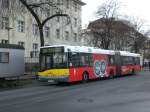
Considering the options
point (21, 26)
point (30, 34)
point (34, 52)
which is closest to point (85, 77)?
point (34, 52)

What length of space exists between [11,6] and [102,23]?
2718 cm

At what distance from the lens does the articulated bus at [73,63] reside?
22312 mm

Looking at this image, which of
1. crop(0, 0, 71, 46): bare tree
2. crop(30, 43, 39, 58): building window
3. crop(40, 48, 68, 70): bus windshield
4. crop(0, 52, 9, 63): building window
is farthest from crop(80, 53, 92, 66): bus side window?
crop(30, 43, 39, 58): building window

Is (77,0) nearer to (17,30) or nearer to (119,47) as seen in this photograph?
(17,30)

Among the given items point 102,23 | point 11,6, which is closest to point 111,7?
point 102,23

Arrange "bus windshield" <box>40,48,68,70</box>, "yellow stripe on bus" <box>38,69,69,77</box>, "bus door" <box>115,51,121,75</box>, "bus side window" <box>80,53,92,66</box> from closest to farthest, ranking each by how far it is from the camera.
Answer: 1. "yellow stripe on bus" <box>38,69,69,77</box>
2. "bus windshield" <box>40,48,68,70</box>
3. "bus side window" <box>80,53,92,66</box>
4. "bus door" <box>115,51,121,75</box>

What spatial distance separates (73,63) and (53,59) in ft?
4.86

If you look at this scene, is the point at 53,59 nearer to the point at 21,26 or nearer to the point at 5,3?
the point at 5,3

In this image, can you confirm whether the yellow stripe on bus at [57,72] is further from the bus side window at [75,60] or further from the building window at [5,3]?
the building window at [5,3]

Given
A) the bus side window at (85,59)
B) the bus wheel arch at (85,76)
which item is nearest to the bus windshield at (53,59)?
the bus side window at (85,59)

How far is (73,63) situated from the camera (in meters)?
23.0

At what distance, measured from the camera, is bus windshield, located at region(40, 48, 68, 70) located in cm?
2230

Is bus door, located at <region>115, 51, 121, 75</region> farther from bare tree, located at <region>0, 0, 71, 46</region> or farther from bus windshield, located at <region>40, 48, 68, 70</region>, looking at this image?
bus windshield, located at <region>40, 48, 68, 70</region>

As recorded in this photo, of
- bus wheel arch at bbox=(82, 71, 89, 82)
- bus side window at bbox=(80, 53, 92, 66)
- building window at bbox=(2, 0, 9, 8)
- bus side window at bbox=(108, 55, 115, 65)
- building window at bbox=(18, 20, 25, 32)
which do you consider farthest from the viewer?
building window at bbox=(18, 20, 25, 32)
